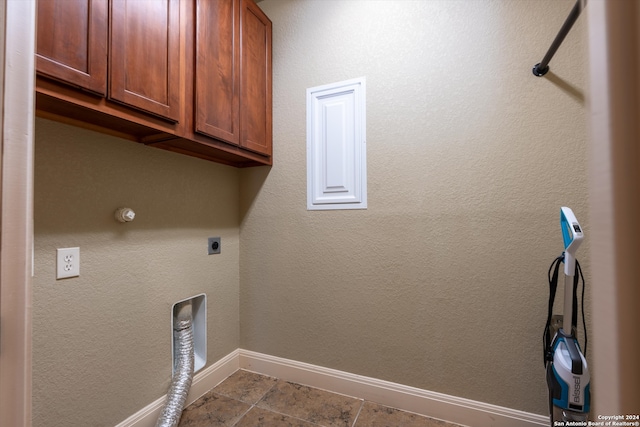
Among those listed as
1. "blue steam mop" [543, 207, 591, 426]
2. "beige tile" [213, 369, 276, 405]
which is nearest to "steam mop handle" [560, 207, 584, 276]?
"blue steam mop" [543, 207, 591, 426]

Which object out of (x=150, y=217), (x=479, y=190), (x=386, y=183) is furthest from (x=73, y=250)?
(x=479, y=190)

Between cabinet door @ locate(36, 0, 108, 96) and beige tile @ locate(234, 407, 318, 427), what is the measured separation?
173cm

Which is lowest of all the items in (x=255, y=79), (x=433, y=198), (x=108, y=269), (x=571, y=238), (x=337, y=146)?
(x=108, y=269)

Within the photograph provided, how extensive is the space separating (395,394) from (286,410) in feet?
2.15

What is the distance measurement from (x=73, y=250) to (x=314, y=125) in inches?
57.3

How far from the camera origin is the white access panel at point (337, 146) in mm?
1750

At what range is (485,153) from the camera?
1.49 meters

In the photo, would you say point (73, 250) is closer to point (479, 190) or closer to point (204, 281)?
point (204, 281)

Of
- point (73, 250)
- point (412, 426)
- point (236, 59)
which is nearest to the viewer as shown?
point (73, 250)

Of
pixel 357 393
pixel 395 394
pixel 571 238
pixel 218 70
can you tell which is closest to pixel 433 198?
pixel 571 238

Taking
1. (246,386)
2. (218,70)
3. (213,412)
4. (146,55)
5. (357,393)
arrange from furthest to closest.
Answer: (246,386) → (357,393) → (213,412) → (218,70) → (146,55)

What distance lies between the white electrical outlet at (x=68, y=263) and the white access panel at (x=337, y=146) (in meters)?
1.23

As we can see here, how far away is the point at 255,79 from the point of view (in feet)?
5.95

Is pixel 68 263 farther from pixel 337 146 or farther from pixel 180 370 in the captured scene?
pixel 337 146
